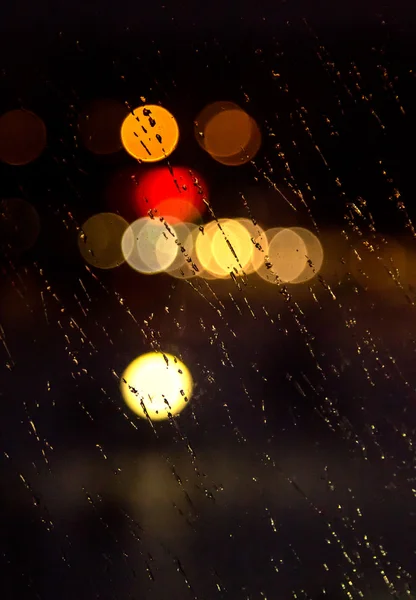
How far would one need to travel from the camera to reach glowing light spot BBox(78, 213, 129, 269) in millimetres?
2203

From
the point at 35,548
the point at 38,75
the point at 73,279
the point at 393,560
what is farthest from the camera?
the point at 73,279

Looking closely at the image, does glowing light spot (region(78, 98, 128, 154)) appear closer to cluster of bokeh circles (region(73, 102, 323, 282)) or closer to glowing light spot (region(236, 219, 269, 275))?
cluster of bokeh circles (region(73, 102, 323, 282))

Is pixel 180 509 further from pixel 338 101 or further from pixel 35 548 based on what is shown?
pixel 338 101

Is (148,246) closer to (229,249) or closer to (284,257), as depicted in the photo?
(229,249)

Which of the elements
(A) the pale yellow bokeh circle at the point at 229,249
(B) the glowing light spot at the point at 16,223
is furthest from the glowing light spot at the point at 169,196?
(B) the glowing light spot at the point at 16,223

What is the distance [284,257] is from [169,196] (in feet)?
1.37

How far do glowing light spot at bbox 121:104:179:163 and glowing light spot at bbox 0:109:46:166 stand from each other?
0.30 metres

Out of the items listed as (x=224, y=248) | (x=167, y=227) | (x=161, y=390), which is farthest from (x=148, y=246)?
(x=161, y=390)

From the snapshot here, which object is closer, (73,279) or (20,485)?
(20,485)

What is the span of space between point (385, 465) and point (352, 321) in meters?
0.46

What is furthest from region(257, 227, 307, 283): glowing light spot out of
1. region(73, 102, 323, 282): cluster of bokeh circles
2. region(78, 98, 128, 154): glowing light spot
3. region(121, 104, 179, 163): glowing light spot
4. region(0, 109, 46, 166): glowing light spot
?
region(0, 109, 46, 166): glowing light spot

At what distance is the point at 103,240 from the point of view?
2.27 metres

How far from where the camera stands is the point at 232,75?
7.00 ft

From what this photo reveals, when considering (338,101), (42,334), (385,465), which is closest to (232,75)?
(338,101)
